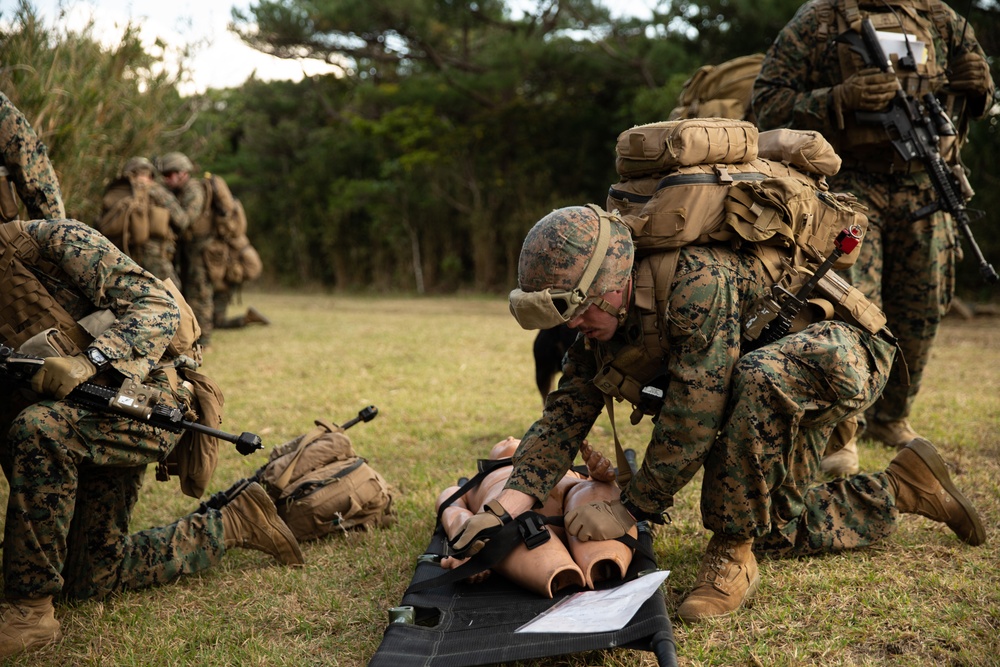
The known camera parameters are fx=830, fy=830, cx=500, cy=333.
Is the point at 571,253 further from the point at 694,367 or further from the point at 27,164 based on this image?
the point at 27,164

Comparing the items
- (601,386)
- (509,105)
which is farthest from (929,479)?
(509,105)

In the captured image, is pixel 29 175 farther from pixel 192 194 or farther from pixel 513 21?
pixel 513 21

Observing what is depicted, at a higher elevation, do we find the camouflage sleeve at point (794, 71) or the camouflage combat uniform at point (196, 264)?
the camouflage sleeve at point (794, 71)

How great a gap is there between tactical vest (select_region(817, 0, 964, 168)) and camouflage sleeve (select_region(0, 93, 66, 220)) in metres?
3.74

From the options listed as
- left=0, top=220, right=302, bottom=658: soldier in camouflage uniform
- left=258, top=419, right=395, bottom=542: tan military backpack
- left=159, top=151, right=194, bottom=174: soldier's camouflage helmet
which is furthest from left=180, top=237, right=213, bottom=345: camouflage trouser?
left=0, top=220, right=302, bottom=658: soldier in camouflage uniform

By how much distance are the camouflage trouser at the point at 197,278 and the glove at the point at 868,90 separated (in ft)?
25.9

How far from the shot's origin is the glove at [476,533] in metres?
2.78

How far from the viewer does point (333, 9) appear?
18.1 metres

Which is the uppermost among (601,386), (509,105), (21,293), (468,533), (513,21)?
(513,21)

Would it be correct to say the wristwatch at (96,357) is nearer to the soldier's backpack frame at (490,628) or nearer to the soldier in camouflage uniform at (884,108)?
the soldier's backpack frame at (490,628)

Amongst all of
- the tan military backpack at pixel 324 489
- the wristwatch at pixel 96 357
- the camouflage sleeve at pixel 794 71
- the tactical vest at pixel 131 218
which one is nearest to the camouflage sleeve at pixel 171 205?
the tactical vest at pixel 131 218

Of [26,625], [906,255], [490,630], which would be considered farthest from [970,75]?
[26,625]

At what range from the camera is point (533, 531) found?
2816mm

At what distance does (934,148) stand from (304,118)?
2360cm
